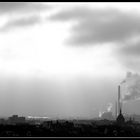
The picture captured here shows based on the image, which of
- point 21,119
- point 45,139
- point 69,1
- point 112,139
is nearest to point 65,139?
point 45,139

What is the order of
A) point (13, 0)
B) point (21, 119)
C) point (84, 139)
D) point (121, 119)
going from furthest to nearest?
point (21, 119) < point (121, 119) < point (13, 0) < point (84, 139)

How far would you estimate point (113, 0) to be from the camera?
373 cm

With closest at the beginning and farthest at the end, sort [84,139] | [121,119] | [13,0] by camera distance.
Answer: [84,139] < [13,0] < [121,119]

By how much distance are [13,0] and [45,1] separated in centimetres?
33

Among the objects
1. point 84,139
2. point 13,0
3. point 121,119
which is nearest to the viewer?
point 84,139

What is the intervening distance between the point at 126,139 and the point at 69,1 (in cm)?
142

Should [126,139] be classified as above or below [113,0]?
below

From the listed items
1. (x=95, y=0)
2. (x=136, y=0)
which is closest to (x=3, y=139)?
(x=95, y=0)

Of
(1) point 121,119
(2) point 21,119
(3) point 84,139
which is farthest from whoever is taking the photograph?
(2) point 21,119

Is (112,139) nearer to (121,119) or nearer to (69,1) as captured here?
(69,1)

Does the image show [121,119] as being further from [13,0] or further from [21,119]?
[13,0]

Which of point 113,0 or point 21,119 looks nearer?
point 113,0

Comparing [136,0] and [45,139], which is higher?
[136,0]

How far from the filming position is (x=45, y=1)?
3822 millimetres
